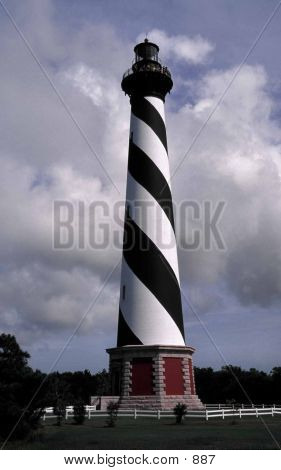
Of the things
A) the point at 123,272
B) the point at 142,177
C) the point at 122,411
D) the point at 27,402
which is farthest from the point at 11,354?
the point at 142,177

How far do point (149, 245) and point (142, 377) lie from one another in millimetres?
8102

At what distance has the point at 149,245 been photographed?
28.8 metres

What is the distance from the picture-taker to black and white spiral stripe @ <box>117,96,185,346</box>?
27625 millimetres

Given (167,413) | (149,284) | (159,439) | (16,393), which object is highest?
(149,284)

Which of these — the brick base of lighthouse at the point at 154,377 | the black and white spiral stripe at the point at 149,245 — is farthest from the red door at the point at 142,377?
the black and white spiral stripe at the point at 149,245

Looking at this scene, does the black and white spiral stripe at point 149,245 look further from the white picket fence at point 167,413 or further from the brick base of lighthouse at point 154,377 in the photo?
the white picket fence at point 167,413

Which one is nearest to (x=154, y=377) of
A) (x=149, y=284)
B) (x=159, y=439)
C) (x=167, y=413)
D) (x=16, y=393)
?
(x=167, y=413)

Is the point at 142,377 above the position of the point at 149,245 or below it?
below

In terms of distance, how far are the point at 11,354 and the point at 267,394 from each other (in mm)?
44235

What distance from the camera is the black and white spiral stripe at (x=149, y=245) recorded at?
27.6m

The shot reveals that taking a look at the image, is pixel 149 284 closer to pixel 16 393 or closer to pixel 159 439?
pixel 159 439

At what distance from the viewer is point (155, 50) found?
3497 cm

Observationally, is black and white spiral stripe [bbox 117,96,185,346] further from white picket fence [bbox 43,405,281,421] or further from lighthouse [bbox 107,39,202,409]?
white picket fence [bbox 43,405,281,421]
